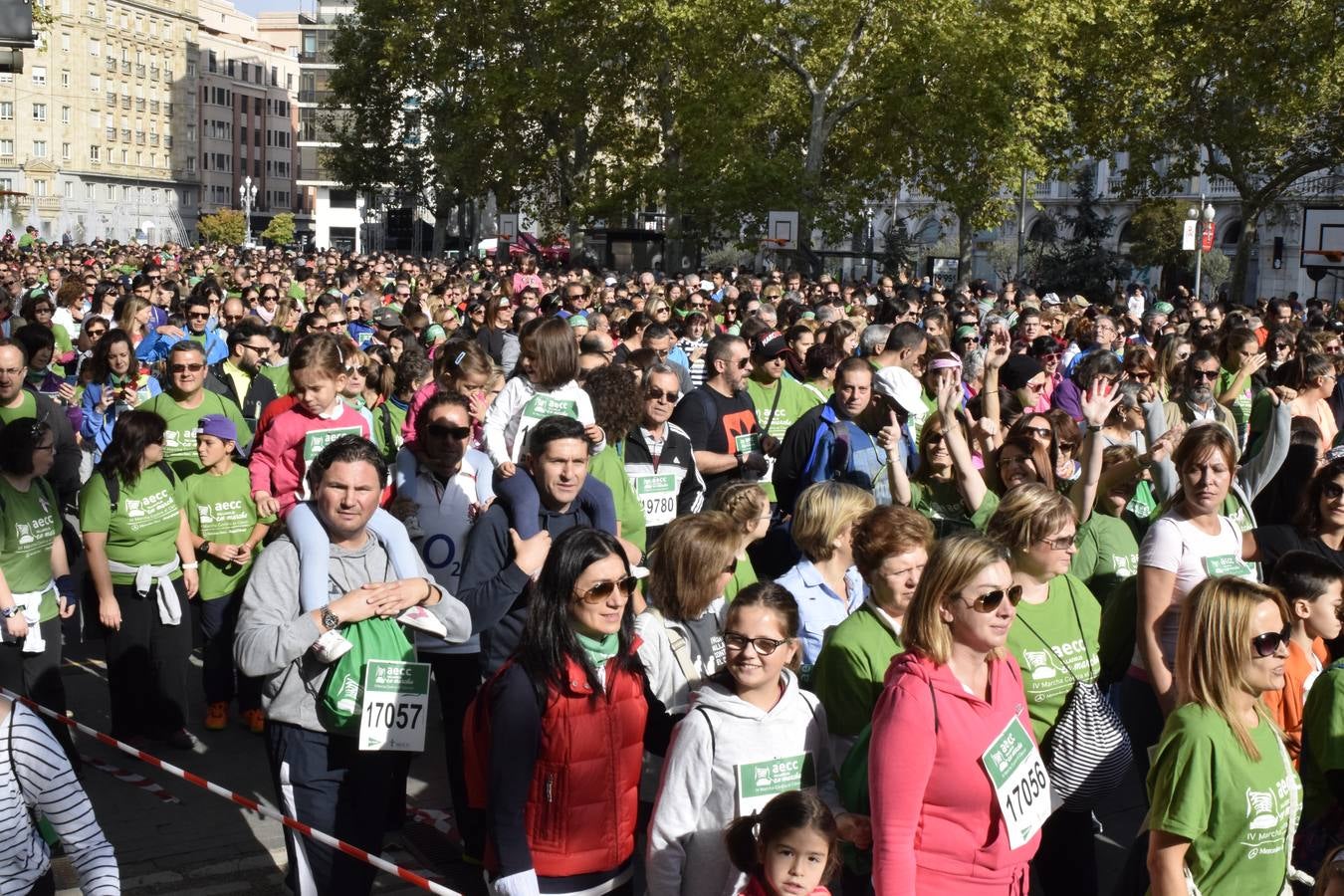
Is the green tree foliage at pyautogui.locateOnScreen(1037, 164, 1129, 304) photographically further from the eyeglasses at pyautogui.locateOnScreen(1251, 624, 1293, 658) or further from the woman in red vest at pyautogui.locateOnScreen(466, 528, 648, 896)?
Answer: the woman in red vest at pyautogui.locateOnScreen(466, 528, 648, 896)

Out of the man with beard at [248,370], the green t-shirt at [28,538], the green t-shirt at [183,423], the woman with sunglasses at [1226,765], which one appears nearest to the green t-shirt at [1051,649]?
the woman with sunglasses at [1226,765]

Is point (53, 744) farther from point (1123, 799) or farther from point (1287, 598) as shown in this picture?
point (1123, 799)

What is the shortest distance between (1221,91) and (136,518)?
33906mm

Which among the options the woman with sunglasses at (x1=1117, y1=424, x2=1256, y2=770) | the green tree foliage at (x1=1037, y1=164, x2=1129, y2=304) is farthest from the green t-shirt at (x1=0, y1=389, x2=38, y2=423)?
the green tree foliage at (x1=1037, y1=164, x2=1129, y2=304)

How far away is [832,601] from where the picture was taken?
5258mm

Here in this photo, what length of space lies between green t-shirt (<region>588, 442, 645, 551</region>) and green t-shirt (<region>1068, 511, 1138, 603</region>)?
1.72 metres

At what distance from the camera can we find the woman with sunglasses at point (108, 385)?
31.9 ft

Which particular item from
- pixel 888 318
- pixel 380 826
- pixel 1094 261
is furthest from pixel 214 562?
pixel 1094 261

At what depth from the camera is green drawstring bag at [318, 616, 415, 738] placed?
15.0ft

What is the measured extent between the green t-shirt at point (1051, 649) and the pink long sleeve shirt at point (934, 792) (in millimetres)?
954

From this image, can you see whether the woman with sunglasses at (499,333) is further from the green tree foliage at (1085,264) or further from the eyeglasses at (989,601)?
the green tree foliage at (1085,264)

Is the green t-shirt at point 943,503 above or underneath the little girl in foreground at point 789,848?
above

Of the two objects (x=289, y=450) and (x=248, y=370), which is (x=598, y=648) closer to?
(x=289, y=450)

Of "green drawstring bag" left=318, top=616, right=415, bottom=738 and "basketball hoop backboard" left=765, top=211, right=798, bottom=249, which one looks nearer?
"green drawstring bag" left=318, top=616, right=415, bottom=738
